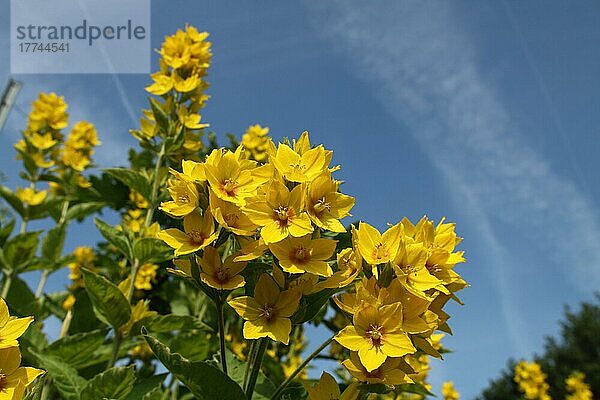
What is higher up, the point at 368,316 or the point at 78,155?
the point at 78,155

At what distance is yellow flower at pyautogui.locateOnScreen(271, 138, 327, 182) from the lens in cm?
120

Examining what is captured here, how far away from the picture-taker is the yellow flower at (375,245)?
3.84 ft

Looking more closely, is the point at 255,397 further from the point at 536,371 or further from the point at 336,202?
the point at 536,371

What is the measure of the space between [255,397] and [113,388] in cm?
38

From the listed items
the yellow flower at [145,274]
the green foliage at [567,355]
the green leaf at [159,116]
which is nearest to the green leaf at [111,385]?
the green leaf at [159,116]

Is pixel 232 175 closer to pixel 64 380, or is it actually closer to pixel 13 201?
pixel 64 380

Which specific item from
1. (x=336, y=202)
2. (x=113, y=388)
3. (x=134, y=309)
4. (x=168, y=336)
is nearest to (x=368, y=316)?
(x=336, y=202)

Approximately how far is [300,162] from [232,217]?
0.19 m

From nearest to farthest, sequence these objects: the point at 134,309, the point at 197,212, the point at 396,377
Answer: the point at 396,377, the point at 197,212, the point at 134,309

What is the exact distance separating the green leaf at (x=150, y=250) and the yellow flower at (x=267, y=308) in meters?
0.91

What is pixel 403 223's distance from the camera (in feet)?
4.29

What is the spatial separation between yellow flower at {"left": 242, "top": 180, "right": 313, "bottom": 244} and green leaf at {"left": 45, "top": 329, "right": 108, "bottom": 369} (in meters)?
1.18

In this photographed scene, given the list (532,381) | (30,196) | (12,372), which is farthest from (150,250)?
(532,381)

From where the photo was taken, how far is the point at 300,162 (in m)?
1.22
